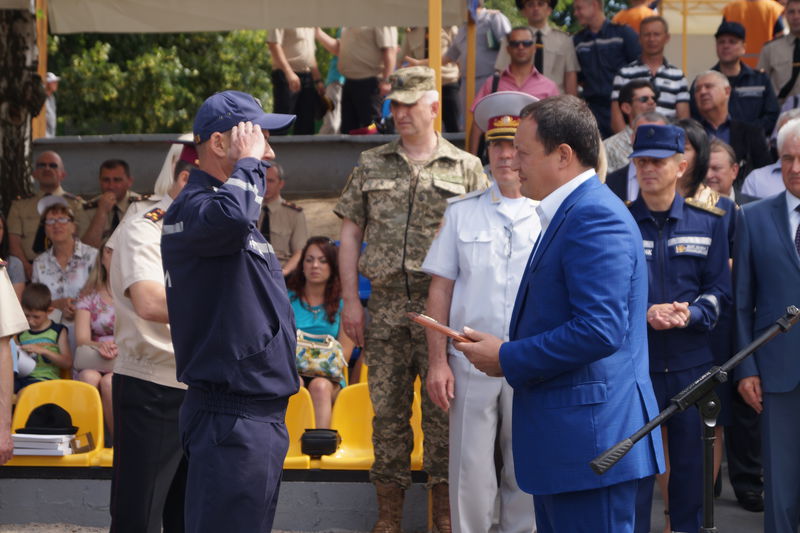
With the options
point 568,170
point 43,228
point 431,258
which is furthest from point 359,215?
point 43,228

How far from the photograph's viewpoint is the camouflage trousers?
565 centimetres

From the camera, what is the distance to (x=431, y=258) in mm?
5336

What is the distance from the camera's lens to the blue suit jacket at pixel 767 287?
4887 mm

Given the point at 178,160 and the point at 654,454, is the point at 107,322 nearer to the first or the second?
the point at 178,160

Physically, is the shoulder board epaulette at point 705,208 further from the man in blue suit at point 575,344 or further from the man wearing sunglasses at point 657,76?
the man wearing sunglasses at point 657,76

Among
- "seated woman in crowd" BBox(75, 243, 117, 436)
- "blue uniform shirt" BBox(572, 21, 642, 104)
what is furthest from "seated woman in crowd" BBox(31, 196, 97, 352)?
"blue uniform shirt" BBox(572, 21, 642, 104)

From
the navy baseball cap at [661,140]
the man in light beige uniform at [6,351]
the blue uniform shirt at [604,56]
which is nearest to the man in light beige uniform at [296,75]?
the blue uniform shirt at [604,56]

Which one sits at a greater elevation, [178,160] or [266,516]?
[178,160]

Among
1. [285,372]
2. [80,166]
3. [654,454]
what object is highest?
[80,166]

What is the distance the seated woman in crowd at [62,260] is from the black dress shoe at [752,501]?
4.73 meters

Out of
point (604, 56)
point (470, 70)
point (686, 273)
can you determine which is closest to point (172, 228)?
point (686, 273)

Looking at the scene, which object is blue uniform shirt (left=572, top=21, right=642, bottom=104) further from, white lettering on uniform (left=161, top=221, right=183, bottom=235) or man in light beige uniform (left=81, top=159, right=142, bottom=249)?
white lettering on uniform (left=161, top=221, right=183, bottom=235)

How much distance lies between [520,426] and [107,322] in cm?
436

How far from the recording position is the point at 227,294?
339 centimetres
